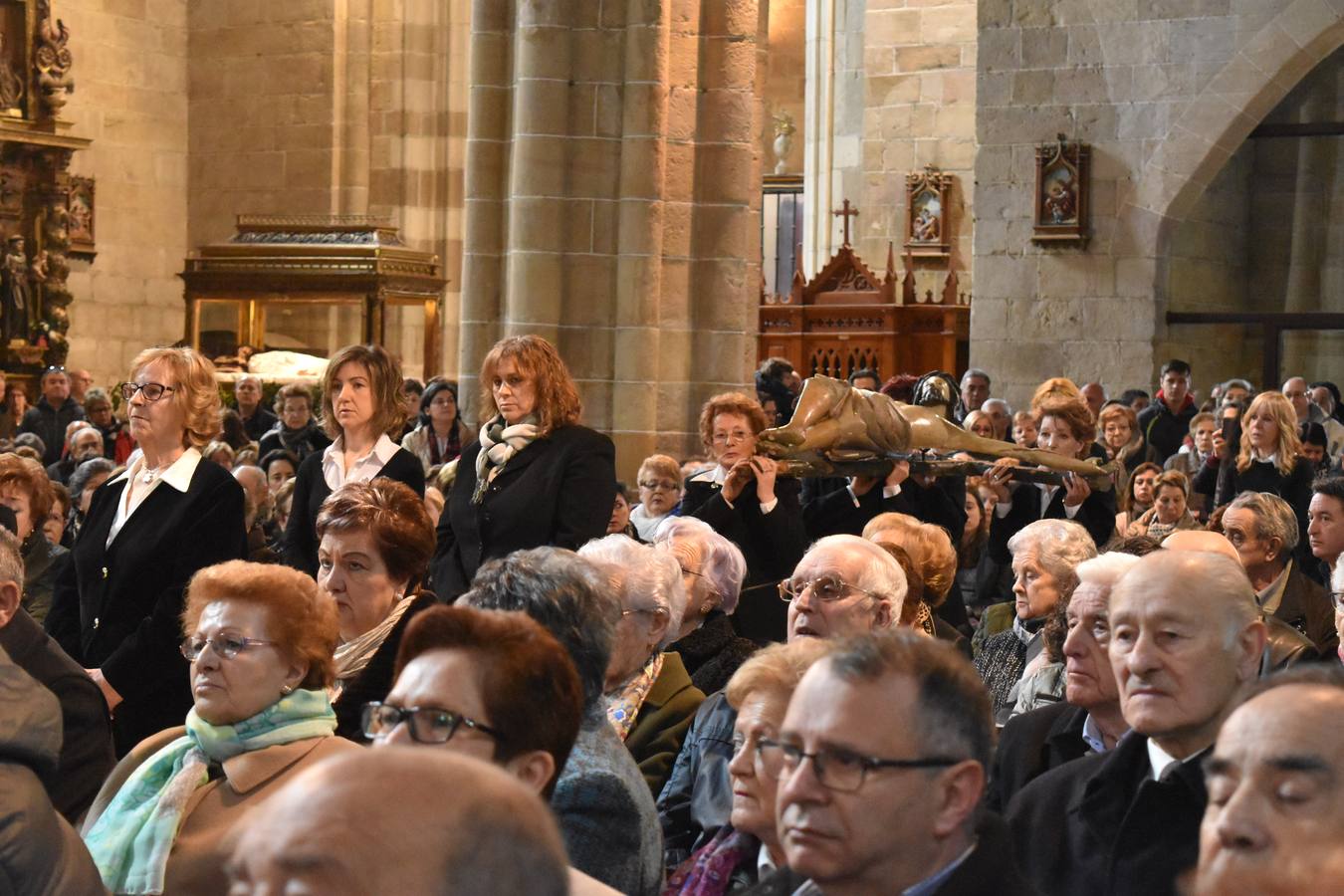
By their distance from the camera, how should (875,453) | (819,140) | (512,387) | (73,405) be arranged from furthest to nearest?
1. (819,140)
2. (73,405)
3. (875,453)
4. (512,387)

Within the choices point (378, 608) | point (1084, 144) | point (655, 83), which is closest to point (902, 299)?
point (1084, 144)

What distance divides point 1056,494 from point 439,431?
145 inches

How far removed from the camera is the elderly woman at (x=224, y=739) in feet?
12.2

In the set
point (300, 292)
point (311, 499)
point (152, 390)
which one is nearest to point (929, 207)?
point (300, 292)

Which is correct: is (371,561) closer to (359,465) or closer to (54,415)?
(359,465)

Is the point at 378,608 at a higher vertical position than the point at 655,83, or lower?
lower

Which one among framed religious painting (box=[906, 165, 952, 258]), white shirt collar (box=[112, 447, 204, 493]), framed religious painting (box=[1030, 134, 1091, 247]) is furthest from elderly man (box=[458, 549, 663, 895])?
framed religious painting (box=[906, 165, 952, 258])

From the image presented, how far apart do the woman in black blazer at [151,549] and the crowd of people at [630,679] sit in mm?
10

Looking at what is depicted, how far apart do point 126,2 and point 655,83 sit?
35.2 feet

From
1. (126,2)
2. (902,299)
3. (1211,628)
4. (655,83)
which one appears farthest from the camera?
(126,2)

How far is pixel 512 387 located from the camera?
618 centimetres

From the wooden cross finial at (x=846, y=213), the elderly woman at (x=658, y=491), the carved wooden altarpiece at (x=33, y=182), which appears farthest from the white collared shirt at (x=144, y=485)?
the wooden cross finial at (x=846, y=213)

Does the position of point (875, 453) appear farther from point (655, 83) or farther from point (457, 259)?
point (457, 259)

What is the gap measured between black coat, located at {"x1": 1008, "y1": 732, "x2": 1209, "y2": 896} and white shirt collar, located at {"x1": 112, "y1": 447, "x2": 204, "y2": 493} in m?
2.54
